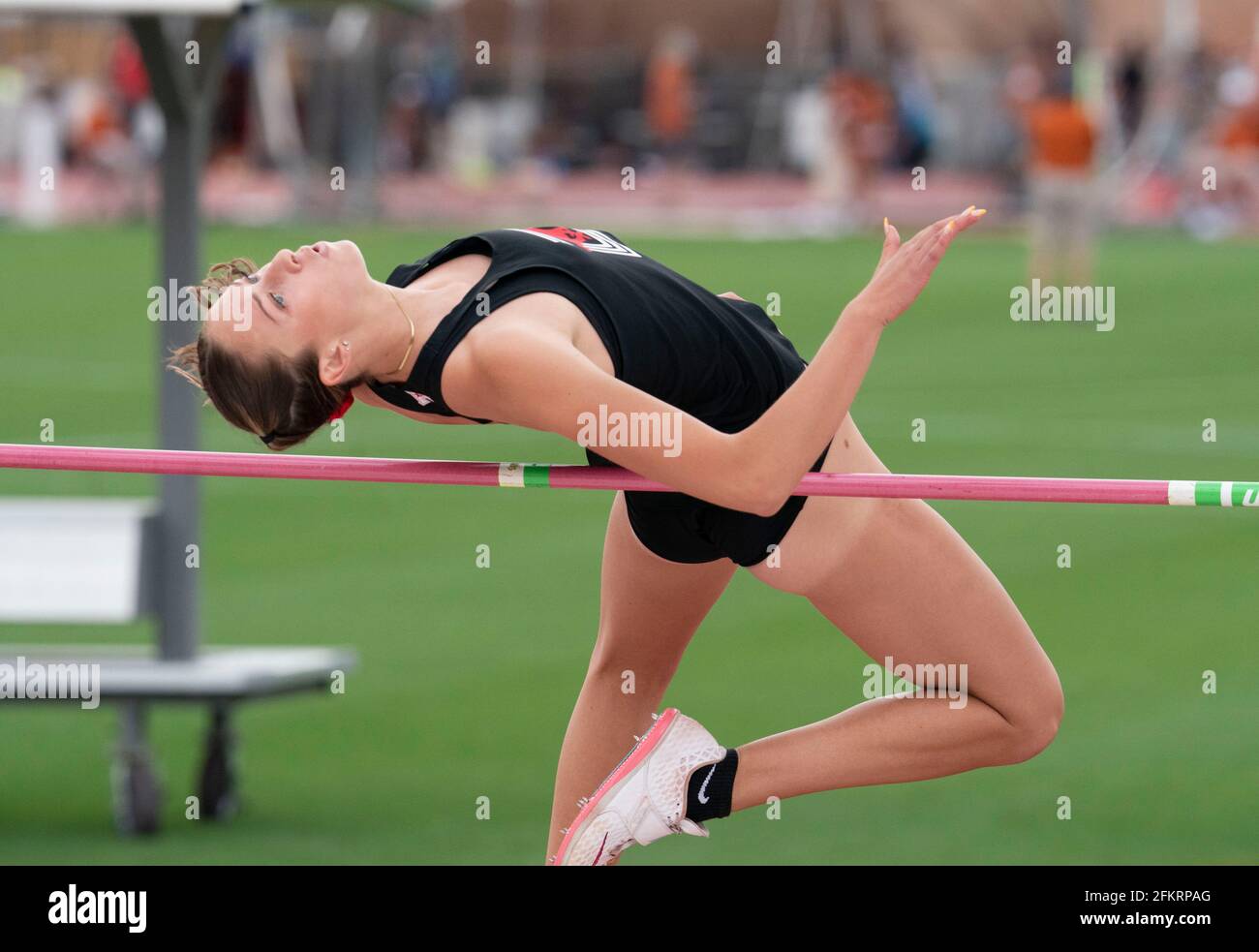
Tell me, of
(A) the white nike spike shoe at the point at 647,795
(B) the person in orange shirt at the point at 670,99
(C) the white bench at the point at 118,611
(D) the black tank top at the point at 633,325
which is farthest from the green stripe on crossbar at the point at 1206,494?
(B) the person in orange shirt at the point at 670,99

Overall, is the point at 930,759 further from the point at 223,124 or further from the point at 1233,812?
the point at 223,124

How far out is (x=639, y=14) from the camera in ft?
140

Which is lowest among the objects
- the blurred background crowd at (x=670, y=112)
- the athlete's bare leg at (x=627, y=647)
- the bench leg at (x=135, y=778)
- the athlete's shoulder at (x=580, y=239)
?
the bench leg at (x=135, y=778)

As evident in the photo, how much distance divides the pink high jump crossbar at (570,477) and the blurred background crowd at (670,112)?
27406mm

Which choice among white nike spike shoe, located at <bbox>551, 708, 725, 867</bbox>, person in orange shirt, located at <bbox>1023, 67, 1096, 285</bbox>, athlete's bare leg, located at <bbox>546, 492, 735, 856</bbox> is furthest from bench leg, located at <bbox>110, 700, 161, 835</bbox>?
person in orange shirt, located at <bbox>1023, 67, 1096, 285</bbox>

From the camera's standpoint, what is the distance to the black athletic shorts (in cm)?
503

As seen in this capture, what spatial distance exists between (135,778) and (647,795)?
120 inches

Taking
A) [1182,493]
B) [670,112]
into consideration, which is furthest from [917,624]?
[670,112]

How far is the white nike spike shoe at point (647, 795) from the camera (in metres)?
5.30

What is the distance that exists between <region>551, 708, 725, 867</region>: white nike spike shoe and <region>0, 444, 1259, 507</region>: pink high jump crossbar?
706mm

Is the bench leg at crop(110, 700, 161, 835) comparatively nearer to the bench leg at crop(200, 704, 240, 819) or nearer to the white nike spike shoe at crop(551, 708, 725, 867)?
the bench leg at crop(200, 704, 240, 819)

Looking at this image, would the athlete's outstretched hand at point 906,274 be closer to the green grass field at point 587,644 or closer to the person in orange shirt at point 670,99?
the green grass field at point 587,644

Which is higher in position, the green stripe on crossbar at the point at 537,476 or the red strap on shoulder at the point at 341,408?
the red strap on shoulder at the point at 341,408

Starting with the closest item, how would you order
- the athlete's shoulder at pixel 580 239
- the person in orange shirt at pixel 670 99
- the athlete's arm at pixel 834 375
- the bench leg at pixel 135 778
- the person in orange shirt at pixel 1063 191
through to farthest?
1. the athlete's arm at pixel 834 375
2. the athlete's shoulder at pixel 580 239
3. the bench leg at pixel 135 778
4. the person in orange shirt at pixel 1063 191
5. the person in orange shirt at pixel 670 99
